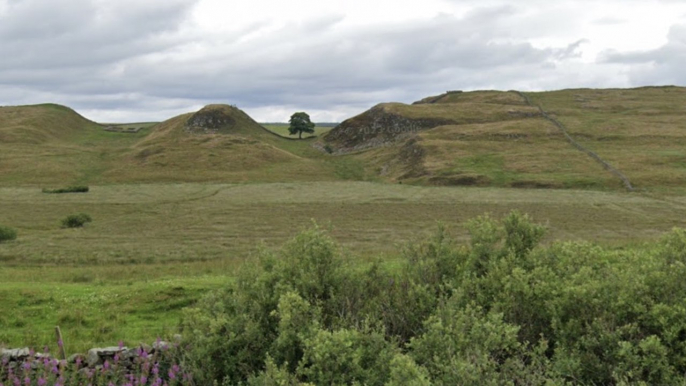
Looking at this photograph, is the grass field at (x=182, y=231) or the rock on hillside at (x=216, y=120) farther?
the rock on hillside at (x=216, y=120)

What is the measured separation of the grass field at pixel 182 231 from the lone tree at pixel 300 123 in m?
84.7

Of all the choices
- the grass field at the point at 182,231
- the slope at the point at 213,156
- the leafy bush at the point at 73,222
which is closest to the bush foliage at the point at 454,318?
the grass field at the point at 182,231

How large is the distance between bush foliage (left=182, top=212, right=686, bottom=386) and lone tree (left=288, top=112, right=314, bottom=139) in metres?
167

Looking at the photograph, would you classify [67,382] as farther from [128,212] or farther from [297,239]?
[128,212]

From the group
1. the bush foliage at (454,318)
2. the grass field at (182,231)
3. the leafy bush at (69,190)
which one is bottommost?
the grass field at (182,231)

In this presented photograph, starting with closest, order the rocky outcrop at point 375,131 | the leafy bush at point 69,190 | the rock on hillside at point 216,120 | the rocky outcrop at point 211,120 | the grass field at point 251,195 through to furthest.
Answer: the grass field at point 251,195
the leafy bush at point 69,190
the rocky outcrop at point 375,131
the rocky outcrop at point 211,120
the rock on hillside at point 216,120

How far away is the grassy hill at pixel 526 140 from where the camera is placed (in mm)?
94250

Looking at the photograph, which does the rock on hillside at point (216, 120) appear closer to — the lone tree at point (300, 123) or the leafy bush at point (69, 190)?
the lone tree at point (300, 123)

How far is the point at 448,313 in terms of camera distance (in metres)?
11.4

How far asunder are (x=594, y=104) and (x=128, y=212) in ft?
542

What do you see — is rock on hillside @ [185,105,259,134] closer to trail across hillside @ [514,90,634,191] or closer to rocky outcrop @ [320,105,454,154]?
rocky outcrop @ [320,105,454,154]

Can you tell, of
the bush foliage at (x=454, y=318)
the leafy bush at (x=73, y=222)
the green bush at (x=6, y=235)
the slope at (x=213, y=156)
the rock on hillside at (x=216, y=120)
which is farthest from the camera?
the rock on hillside at (x=216, y=120)

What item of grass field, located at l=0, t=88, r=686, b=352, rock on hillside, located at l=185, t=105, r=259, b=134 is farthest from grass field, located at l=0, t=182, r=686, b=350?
rock on hillside, located at l=185, t=105, r=259, b=134

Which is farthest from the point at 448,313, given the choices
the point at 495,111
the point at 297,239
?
the point at 495,111
